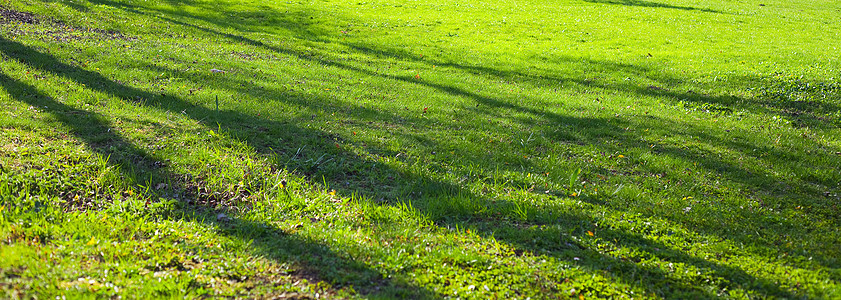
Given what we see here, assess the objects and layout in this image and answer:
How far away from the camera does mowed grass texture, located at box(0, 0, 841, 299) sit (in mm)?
3691

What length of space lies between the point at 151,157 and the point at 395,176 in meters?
2.81

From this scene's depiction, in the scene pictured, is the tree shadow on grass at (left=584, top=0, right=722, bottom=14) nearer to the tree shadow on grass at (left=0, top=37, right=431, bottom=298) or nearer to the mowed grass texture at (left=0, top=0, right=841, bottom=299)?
the mowed grass texture at (left=0, top=0, right=841, bottom=299)

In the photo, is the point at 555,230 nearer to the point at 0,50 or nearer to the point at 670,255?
the point at 670,255

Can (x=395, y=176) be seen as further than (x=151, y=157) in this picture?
Yes

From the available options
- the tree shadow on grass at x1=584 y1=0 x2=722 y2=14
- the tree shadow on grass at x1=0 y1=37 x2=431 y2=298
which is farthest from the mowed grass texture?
the tree shadow on grass at x1=584 y1=0 x2=722 y2=14

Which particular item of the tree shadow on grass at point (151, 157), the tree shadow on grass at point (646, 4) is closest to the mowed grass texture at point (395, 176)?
Answer: the tree shadow on grass at point (151, 157)

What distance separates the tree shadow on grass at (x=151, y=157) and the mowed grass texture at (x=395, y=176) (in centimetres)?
3

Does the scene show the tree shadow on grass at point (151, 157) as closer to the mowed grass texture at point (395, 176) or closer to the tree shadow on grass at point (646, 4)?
the mowed grass texture at point (395, 176)

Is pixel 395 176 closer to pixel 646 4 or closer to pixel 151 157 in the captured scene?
pixel 151 157

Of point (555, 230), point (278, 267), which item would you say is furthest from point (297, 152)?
point (555, 230)

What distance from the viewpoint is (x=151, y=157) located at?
18.0ft

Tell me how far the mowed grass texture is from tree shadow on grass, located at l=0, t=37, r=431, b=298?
1.1 inches

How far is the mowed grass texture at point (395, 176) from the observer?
12.1 ft

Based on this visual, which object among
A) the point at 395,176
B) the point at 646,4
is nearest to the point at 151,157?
the point at 395,176
